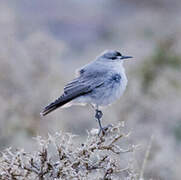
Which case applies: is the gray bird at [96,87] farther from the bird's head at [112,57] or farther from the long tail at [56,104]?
the bird's head at [112,57]

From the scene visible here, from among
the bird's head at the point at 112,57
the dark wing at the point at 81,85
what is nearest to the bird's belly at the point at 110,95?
the dark wing at the point at 81,85

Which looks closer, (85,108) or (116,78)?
(116,78)

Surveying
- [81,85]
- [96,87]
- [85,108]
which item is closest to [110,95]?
[96,87]

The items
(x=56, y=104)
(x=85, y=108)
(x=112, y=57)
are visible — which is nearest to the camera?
(x=56, y=104)

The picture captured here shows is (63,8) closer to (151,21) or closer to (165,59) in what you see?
(151,21)

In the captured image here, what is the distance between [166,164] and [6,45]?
4.06 metres

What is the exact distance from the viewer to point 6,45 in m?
11.2

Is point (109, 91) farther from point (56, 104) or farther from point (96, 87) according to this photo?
point (56, 104)

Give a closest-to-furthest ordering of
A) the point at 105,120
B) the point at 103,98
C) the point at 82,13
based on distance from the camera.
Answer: the point at 103,98 → the point at 105,120 → the point at 82,13

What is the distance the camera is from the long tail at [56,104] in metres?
6.44

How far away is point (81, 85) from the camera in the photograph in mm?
6898

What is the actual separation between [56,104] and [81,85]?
467 millimetres

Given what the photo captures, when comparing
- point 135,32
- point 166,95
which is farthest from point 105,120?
point 135,32

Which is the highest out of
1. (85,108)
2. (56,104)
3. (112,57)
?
(85,108)
